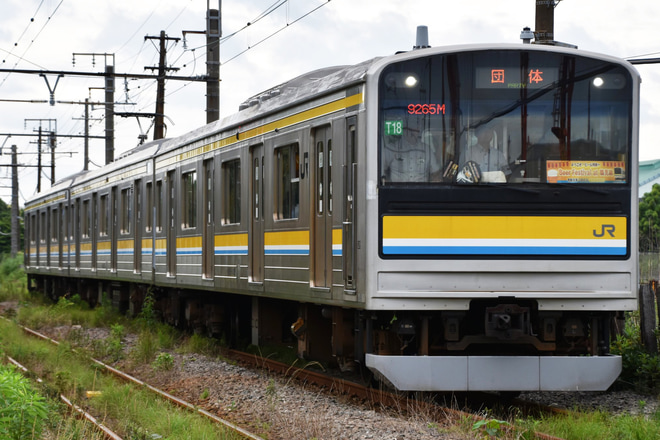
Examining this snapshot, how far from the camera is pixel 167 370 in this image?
12.6 m

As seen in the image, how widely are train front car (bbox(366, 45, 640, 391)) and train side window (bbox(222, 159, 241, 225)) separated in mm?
4180

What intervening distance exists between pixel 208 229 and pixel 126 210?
232 inches

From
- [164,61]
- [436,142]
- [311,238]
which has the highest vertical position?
[164,61]

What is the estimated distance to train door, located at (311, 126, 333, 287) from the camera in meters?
9.55

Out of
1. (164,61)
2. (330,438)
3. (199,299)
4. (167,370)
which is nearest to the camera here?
(330,438)

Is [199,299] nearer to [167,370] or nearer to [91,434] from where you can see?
[167,370]

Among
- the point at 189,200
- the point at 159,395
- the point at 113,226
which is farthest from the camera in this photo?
the point at 113,226

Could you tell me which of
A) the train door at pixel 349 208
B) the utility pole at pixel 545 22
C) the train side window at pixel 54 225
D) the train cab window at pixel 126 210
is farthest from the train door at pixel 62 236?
the train door at pixel 349 208

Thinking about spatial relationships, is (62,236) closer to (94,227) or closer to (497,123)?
(94,227)

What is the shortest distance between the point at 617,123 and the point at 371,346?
280 centimetres

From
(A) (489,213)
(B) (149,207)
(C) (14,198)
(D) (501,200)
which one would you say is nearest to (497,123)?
(D) (501,200)

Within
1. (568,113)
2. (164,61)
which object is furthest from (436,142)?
(164,61)

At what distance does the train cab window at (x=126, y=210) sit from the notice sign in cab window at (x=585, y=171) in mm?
11429

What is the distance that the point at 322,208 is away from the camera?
31.9 feet
